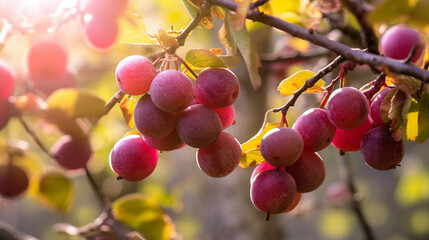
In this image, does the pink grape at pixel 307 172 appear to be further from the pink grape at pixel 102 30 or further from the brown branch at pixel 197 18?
the pink grape at pixel 102 30

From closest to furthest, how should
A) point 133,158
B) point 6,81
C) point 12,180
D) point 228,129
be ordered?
point 133,158 → point 6,81 → point 12,180 → point 228,129

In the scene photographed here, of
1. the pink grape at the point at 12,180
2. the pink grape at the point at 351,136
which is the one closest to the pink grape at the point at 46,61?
the pink grape at the point at 12,180

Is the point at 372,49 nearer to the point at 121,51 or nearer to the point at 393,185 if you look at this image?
the point at 121,51

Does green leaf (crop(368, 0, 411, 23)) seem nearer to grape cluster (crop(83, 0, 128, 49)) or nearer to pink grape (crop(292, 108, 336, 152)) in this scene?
pink grape (crop(292, 108, 336, 152))

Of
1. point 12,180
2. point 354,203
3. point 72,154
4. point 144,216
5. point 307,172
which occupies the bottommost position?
point 354,203

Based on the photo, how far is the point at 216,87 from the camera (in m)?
0.64

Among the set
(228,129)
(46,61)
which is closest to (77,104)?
(46,61)

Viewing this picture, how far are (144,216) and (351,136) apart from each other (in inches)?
26.1

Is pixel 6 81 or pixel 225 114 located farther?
pixel 6 81

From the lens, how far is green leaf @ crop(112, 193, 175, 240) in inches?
47.3

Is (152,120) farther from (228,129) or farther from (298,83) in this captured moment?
(228,129)

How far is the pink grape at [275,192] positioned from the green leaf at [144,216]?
0.57 meters

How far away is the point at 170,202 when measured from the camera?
58.1 inches

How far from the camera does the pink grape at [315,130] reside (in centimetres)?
68
